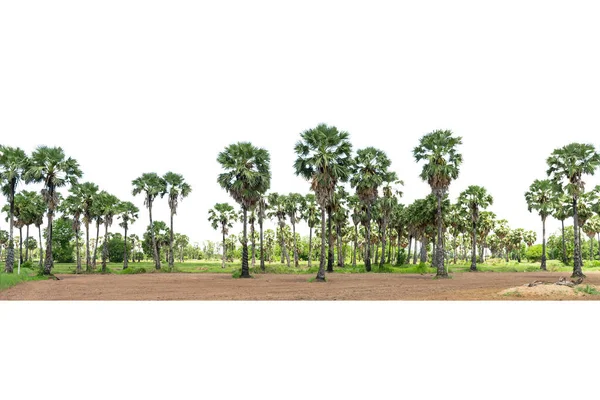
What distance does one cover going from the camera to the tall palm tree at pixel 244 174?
33.9m

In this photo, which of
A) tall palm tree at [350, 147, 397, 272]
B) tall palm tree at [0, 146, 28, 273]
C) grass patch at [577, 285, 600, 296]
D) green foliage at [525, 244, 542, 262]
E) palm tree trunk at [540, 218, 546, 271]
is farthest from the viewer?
green foliage at [525, 244, 542, 262]

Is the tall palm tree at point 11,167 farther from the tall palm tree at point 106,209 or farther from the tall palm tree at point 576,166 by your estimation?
the tall palm tree at point 576,166

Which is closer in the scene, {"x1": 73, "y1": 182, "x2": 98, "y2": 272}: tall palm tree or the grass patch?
the grass patch

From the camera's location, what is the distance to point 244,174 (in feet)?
111

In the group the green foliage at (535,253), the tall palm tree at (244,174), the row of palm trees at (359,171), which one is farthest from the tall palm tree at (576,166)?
the green foliage at (535,253)

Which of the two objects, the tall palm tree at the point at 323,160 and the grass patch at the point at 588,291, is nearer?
the grass patch at the point at 588,291

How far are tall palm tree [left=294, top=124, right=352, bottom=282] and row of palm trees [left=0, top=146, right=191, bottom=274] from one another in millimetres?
20644

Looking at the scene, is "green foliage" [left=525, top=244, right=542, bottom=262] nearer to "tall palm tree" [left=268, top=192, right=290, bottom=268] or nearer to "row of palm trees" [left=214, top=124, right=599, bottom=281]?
"row of palm trees" [left=214, top=124, right=599, bottom=281]

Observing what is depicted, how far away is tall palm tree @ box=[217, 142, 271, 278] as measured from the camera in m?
33.9

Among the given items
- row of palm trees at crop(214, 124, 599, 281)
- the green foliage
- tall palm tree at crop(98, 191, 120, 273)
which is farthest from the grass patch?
the green foliage
